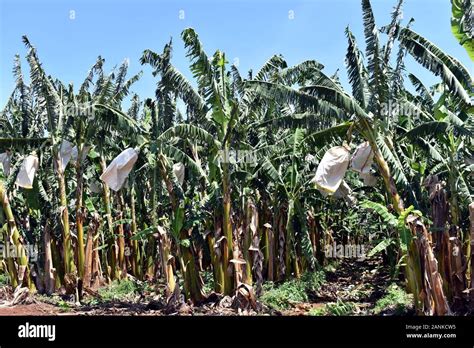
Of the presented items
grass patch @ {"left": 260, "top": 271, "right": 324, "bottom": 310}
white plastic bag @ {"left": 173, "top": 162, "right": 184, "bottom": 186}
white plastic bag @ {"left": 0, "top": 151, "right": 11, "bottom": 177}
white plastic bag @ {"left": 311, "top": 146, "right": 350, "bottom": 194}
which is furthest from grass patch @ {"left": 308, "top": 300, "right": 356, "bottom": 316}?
white plastic bag @ {"left": 0, "top": 151, "right": 11, "bottom": 177}

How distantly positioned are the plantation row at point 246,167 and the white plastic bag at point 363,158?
0.02 m

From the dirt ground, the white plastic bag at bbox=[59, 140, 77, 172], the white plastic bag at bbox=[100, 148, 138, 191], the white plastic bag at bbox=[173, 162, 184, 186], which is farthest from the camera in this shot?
the white plastic bag at bbox=[59, 140, 77, 172]

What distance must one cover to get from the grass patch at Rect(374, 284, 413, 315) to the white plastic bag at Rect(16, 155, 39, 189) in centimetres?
736

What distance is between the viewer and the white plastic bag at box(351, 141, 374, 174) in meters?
8.05

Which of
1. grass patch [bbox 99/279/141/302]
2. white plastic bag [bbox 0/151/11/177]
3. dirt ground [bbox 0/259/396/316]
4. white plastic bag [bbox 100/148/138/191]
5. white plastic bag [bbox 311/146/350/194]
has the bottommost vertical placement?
dirt ground [bbox 0/259/396/316]

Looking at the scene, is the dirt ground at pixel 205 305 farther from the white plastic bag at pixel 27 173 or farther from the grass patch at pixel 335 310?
the white plastic bag at pixel 27 173

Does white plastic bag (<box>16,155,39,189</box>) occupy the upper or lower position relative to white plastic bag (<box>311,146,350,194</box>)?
upper

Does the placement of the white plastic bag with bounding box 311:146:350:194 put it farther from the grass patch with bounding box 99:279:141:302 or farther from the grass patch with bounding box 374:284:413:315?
the grass patch with bounding box 99:279:141:302

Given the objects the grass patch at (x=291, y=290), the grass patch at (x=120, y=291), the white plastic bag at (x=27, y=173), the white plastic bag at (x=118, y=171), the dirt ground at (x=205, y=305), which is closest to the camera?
the dirt ground at (x=205, y=305)

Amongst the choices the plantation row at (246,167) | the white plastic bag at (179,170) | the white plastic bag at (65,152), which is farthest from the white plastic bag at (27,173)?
the white plastic bag at (179,170)

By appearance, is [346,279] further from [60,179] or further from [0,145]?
[0,145]

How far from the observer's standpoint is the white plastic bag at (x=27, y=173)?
9.98 metres

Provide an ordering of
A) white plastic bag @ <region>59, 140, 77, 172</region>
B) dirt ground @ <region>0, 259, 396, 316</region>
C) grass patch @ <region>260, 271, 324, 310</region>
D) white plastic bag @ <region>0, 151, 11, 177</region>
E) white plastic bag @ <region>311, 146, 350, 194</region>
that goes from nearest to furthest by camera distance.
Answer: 1. white plastic bag @ <region>311, 146, 350, 194</region>
2. dirt ground @ <region>0, 259, 396, 316</region>
3. grass patch @ <region>260, 271, 324, 310</region>
4. white plastic bag @ <region>59, 140, 77, 172</region>
5. white plastic bag @ <region>0, 151, 11, 177</region>
